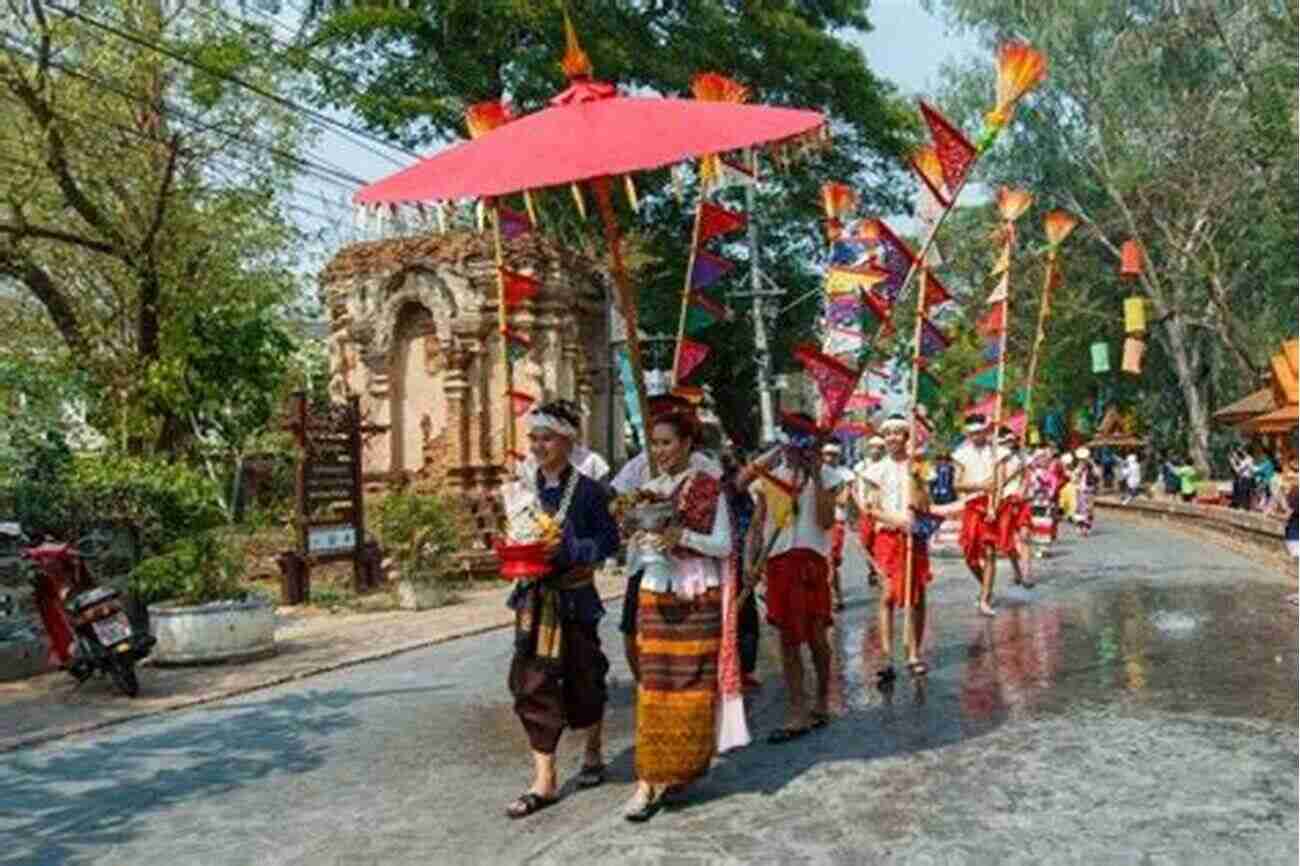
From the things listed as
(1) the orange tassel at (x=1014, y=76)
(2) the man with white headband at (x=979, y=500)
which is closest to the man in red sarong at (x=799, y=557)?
(1) the orange tassel at (x=1014, y=76)

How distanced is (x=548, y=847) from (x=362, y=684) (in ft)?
15.4

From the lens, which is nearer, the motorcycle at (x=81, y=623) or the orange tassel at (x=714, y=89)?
the orange tassel at (x=714, y=89)

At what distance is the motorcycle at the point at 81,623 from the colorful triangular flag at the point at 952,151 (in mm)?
6362

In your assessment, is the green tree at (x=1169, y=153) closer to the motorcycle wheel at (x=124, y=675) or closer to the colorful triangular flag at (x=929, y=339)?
the colorful triangular flag at (x=929, y=339)

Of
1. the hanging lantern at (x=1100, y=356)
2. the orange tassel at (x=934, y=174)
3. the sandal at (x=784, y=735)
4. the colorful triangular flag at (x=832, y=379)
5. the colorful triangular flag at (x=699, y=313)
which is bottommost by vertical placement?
the sandal at (x=784, y=735)

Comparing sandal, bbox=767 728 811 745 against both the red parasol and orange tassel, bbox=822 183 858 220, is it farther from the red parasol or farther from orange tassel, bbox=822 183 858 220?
orange tassel, bbox=822 183 858 220

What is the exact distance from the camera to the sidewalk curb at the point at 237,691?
802 centimetres

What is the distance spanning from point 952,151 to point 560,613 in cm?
341

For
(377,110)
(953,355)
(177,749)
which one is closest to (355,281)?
(377,110)

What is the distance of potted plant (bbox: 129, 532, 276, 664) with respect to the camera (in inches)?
421

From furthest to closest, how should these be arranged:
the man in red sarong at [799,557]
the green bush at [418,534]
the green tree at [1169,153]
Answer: the green tree at [1169,153] < the green bush at [418,534] < the man in red sarong at [799,557]

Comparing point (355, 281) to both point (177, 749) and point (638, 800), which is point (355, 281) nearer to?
point (177, 749)

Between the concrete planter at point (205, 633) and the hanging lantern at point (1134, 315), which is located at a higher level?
the hanging lantern at point (1134, 315)

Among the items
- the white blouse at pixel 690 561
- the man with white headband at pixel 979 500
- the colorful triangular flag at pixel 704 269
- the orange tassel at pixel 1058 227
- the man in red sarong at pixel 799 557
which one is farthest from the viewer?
the man with white headband at pixel 979 500
